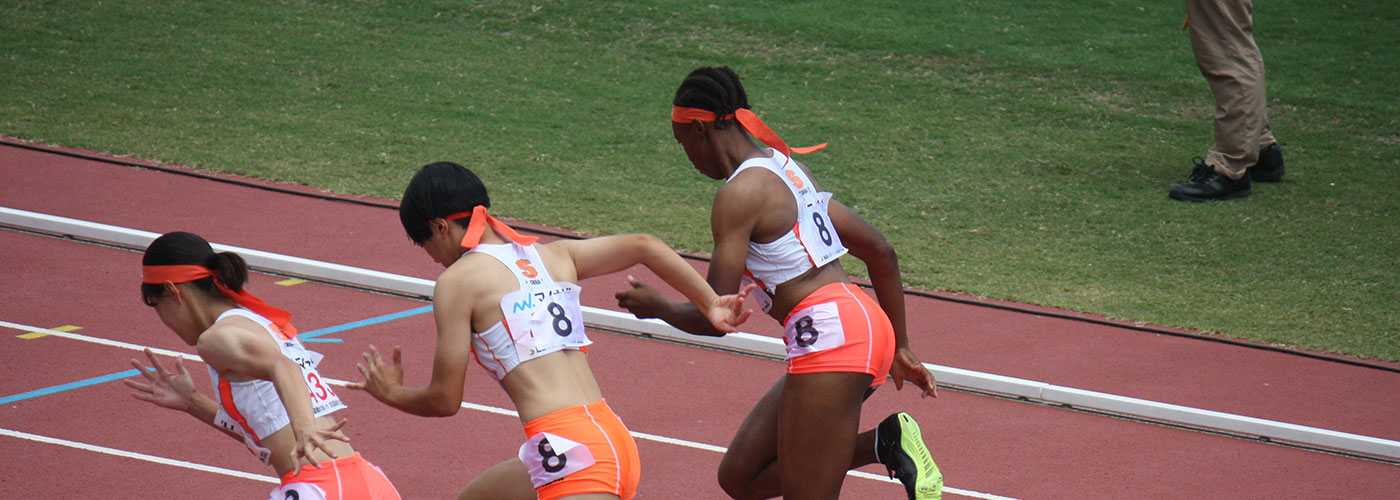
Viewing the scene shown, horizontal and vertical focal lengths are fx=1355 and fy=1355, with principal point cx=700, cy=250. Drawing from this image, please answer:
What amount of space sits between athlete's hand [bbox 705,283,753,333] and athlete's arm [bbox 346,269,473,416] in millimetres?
812

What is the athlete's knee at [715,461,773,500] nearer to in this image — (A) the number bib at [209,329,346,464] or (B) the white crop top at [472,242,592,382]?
(B) the white crop top at [472,242,592,382]

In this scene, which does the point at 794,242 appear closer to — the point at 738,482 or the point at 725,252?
the point at 725,252


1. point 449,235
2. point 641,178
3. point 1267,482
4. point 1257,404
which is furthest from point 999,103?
point 449,235

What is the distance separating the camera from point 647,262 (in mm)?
4602

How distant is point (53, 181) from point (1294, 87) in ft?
46.6

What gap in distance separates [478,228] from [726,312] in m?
0.86

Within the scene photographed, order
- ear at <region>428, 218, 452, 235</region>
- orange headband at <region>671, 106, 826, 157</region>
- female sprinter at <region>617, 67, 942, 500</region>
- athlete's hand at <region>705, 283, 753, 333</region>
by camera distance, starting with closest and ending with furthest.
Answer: ear at <region>428, 218, 452, 235</region> < athlete's hand at <region>705, 283, 753, 333</region> < female sprinter at <region>617, 67, 942, 500</region> < orange headband at <region>671, 106, 826, 157</region>

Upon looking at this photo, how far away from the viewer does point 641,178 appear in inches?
523

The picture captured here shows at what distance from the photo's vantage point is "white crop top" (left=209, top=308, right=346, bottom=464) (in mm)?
4430

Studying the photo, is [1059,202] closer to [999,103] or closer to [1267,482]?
[999,103]

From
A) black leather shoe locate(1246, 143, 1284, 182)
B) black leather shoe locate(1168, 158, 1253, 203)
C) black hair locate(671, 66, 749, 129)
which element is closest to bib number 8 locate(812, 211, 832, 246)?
black hair locate(671, 66, 749, 129)

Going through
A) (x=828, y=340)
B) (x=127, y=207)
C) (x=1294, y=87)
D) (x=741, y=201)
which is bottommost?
(x=1294, y=87)

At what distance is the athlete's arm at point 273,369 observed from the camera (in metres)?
4.15

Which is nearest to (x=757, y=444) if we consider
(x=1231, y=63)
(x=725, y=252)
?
(x=725, y=252)
